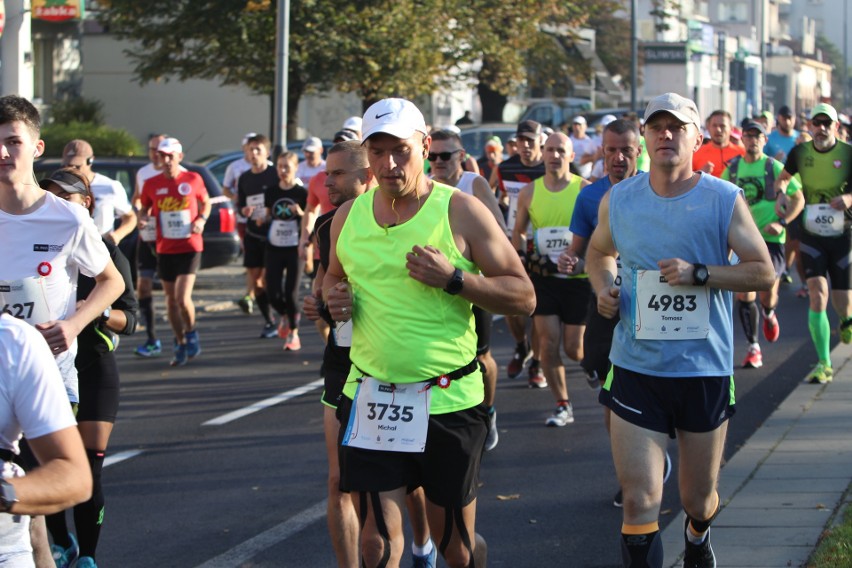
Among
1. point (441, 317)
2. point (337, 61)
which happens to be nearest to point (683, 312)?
point (441, 317)

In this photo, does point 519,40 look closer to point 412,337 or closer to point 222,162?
point 222,162

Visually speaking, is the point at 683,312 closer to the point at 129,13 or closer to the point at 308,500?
the point at 308,500

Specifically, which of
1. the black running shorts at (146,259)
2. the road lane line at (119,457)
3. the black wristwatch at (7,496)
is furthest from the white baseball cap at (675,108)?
the black running shorts at (146,259)

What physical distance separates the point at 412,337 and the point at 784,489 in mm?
3215

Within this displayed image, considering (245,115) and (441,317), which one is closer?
(441,317)

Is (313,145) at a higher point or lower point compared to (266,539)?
higher

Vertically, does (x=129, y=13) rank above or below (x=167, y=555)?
above

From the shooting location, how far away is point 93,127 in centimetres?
2948

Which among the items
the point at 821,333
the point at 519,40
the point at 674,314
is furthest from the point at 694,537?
the point at 519,40

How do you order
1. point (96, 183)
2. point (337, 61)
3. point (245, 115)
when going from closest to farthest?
point (96, 183)
point (337, 61)
point (245, 115)

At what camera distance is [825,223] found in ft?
37.1

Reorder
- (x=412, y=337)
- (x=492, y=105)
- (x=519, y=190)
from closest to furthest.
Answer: (x=412, y=337)
(x=519, y=190)
(x=492, y=105)

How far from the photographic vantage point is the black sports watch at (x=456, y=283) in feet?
15.0

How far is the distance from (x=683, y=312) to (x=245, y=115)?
36.0m
